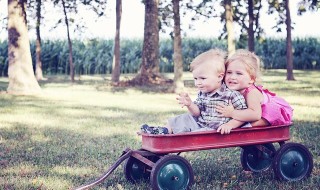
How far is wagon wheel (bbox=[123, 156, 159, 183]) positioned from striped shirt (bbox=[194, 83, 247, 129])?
630mm

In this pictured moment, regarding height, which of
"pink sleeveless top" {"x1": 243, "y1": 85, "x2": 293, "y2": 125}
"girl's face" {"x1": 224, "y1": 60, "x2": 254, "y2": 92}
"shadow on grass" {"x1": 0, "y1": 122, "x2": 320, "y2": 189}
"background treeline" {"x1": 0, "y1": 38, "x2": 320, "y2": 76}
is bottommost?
"shadow on grass" {"x1": 0, "y1": 122, "x2": 320, "y2": 189}

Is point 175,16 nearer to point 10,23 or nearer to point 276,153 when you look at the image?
point 10,23

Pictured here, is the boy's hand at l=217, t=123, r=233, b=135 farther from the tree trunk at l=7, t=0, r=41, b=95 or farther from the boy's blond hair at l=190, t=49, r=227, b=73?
the tree trunk at l=7, t=0, r=41, b=95

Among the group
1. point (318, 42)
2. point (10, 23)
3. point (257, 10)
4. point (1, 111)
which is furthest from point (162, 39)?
point (1, 111)

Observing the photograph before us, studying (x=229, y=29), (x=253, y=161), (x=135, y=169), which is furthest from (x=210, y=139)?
(x=229, y=29)

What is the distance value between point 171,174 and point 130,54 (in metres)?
32.1

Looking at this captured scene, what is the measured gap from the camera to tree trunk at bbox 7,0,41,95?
1567 centimetres

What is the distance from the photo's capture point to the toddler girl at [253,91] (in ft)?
16.3

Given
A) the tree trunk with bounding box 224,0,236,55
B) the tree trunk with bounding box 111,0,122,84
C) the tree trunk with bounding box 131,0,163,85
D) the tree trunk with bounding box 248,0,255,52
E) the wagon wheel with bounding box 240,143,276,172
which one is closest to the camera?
the wagon wheel with bounding box 240,143,276,172

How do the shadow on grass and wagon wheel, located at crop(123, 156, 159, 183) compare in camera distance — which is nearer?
the shadow on grass

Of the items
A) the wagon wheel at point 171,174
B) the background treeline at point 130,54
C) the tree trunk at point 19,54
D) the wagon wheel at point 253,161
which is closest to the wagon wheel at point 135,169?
the wagon wheel at point 171,174

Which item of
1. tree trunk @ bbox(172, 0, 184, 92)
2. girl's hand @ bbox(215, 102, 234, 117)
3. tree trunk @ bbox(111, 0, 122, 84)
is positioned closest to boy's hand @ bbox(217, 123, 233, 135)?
girl's hand @ bbox(215, 102, 234, 117)

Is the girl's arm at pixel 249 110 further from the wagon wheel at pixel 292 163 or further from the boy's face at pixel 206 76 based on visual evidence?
the wagon wheel at pixel 292 163

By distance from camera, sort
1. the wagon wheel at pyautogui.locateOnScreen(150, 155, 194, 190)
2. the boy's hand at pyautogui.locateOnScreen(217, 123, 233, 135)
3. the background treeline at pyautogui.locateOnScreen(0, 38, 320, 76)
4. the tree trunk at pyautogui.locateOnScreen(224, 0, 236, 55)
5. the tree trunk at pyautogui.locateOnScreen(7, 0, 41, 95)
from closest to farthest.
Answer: the wagon wheel at pyautogui.locateOnScreen(150, 155, 194, 190)
the boy's hand at pyautogui.locateOnScreen(217, 123, 233, 135)
the tree trunk at pyautogui.locateOnScreen(7, 0, 41, 95)
the tree trunk at pyautogui.locateOnScreen(224, 0, 236, 55)
the background treeline at pyautogui.locateOnScreen(0, 38, 320, 76)
